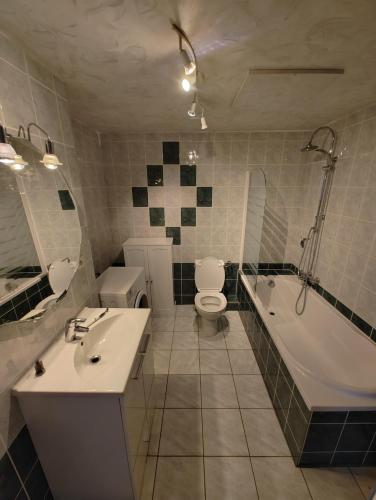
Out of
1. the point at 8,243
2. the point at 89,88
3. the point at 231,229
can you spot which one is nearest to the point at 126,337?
the point at 8,243

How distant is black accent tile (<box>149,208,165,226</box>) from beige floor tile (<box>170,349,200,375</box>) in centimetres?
149

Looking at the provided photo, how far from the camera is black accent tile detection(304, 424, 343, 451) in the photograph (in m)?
1.15

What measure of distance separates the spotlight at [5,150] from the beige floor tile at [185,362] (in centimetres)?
193

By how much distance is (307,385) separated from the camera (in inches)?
47.0

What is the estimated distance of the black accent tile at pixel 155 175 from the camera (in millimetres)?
2387

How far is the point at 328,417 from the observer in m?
1.12

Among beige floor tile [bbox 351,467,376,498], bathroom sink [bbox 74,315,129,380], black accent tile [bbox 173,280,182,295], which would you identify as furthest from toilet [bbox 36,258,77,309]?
beige floor tile [bbox 351,467,376,498]

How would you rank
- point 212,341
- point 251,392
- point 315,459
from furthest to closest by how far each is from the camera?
point 212,341
point 251,392
point 315,459

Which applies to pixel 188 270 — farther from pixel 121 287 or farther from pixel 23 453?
pixel 23 453

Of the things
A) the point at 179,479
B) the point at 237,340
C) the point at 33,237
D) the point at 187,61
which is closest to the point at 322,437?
the point at 179,479

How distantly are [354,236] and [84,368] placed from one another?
2.10 metres

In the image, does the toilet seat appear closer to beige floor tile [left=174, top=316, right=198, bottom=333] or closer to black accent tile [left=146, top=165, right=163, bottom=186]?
beige floor tile [left=174, top=316, right=198, bottom=333]

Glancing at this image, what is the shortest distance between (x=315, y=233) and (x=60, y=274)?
2.28 metres

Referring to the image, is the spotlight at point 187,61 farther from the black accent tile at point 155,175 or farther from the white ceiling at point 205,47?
the black accent tile at point 155,175
